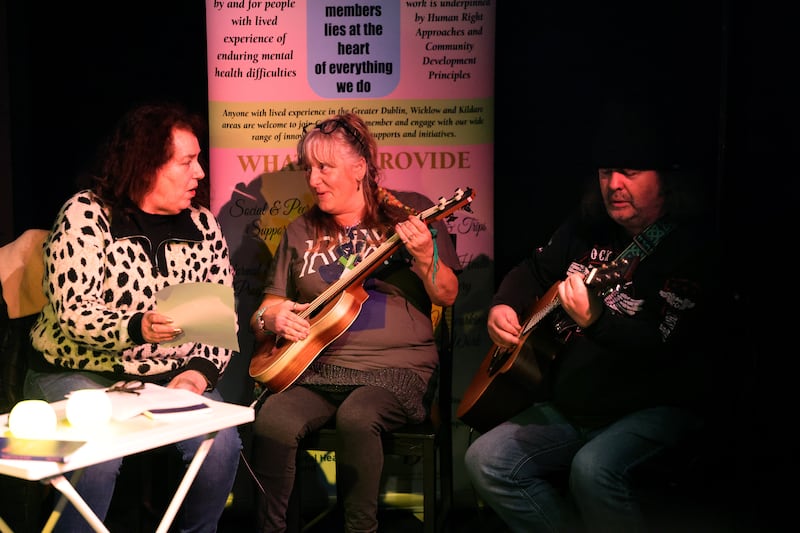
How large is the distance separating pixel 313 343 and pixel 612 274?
1.00 meters

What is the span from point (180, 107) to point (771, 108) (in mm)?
2166

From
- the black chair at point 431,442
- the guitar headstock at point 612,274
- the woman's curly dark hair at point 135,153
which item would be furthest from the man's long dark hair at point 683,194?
the woman's curly dark hair at point 135,153

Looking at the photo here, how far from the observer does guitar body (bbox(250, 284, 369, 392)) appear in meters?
2.92

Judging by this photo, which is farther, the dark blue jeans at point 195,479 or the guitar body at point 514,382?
the guitar body at point 514,382

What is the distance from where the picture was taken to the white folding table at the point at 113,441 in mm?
1859

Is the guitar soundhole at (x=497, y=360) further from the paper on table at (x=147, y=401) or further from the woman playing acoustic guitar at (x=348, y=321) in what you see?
the paper on table at (x=147, y=401)

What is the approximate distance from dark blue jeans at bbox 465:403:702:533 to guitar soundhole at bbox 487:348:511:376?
0.57 ft

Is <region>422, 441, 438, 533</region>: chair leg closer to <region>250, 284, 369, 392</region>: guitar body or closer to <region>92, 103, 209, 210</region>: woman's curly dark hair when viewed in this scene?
<region>250, 284, 369, 392</region>: guitar body

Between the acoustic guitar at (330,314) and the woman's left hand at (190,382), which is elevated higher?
the acoustic guitar at (330,314)

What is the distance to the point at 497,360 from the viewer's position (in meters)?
2.96

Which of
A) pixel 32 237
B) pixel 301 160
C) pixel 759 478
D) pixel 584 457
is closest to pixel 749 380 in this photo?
pixel 584 457

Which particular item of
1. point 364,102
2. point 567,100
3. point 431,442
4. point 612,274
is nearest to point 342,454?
point 431,442

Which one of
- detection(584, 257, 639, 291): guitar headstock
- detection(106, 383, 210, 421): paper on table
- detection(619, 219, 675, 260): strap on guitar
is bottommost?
detection(106, 383, 210, 421): paper on table

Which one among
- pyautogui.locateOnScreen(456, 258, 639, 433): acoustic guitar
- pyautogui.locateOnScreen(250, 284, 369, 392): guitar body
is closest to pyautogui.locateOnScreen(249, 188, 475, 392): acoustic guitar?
pyautogui.locateOnScreen(250, 284, 369, 392): guitar body
